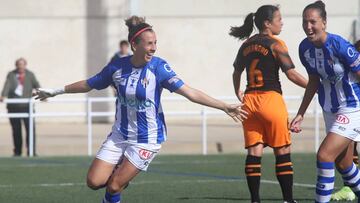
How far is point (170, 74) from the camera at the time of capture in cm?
1002

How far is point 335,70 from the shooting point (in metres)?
10.3

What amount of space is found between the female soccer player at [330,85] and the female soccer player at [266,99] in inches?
30.8

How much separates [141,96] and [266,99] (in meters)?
1.87

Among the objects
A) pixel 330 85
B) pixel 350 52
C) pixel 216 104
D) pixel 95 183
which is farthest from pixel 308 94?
pixel 95 183

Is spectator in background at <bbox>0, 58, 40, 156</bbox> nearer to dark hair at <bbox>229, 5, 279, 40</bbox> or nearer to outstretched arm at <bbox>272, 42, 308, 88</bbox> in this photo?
dark hair at <bbox>229, 5, 279, 40</bbox>

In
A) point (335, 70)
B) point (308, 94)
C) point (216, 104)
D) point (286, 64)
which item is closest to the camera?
point (216, 104)

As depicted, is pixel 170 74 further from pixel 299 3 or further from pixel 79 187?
pixel 299 3

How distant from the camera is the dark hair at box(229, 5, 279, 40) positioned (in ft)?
37.8

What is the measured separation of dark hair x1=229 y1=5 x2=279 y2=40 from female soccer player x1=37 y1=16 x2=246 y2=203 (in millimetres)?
1815

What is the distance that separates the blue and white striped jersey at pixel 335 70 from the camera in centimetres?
1024

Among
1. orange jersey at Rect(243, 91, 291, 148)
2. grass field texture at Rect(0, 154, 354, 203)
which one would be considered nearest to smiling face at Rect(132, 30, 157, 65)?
orange jersey at Rect(243, 91, 291, 148)

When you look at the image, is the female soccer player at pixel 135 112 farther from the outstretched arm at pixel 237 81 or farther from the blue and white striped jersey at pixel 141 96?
the outstretched arm at pixel 237 81

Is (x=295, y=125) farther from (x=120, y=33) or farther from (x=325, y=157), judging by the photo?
(x=120, y=33)

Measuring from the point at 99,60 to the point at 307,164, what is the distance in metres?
12.5
